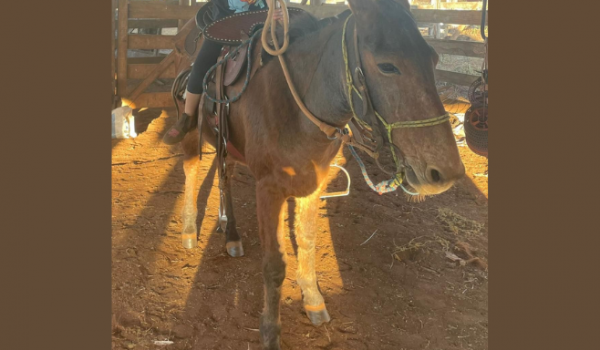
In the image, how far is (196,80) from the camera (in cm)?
321

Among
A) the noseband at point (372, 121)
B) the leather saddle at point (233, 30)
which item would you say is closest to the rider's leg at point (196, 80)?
the leather saddle at point (233, 30)

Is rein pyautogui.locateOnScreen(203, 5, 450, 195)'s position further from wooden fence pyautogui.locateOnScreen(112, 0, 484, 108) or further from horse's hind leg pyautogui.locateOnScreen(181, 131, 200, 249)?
wooden fence pyautogui.locateOnScreen(112, 0, 484, 108)

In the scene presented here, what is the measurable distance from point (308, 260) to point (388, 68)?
1.87 meters

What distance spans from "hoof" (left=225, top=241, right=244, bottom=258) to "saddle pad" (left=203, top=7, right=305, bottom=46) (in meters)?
1.89

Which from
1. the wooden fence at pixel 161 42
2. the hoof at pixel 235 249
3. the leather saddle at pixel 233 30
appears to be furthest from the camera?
the wooden fence at pixel 161 42

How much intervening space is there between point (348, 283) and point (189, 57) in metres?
2.59

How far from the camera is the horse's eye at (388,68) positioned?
180cm

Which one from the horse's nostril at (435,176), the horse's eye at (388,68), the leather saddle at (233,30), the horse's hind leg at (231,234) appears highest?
the leather saddle at (233,30)

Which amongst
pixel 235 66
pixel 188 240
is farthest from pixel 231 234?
pixel 235 66

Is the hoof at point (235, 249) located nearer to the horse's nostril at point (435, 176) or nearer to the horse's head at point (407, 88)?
the horse's head at point (407, 88)

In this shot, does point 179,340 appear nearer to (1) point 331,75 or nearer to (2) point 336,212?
(1) point 331,75

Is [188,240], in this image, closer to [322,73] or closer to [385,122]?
[322,73]

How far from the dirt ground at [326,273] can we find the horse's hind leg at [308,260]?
94 mm

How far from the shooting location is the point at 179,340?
3025mm
